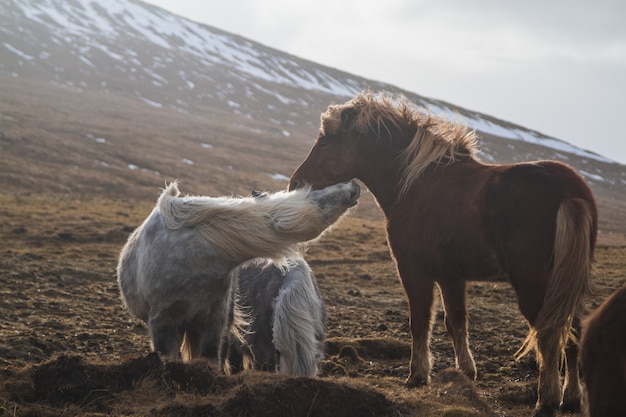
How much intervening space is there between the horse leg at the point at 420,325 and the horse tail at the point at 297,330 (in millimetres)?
906

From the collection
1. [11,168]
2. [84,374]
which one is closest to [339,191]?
[84,374]

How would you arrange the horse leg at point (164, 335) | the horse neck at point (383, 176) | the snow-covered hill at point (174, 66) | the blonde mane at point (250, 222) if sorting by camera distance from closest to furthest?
the horse leg at point (164, 335)
the blonde mane at point (250, 222)
the horse neck at point (383, 176)
the snow-covered hill at point (174, 66)

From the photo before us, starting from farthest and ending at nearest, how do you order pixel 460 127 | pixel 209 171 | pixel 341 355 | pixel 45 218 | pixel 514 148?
pixel 514 148 < pixel 209 171 < pixel 45 218 < pixel 341 355 < pixel 460 127

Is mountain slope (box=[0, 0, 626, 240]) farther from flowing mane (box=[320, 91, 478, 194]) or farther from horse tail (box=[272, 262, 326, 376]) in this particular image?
horse tail (box=[272, 262, 326, 376])

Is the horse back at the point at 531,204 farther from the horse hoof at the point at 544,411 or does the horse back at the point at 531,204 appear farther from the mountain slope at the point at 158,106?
the mountain slope at the point at 158,106

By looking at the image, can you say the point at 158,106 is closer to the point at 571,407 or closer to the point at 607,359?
the point at 571,407

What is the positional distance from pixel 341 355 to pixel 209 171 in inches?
Result: 1243

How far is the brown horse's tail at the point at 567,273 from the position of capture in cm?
443

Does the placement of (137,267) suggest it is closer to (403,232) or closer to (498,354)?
(403,232)

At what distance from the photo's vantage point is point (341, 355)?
7.26 meters

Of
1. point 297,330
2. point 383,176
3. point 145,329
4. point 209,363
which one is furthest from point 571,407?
point 145,329

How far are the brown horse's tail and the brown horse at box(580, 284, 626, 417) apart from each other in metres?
1.33

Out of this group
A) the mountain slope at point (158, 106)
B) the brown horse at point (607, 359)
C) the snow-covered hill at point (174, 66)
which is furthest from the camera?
the snow-covered hill at point (174, 66)

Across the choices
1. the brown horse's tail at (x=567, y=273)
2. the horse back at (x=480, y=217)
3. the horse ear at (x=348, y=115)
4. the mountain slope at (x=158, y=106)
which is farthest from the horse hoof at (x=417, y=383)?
the mountain slope at (x=158, y=106)
